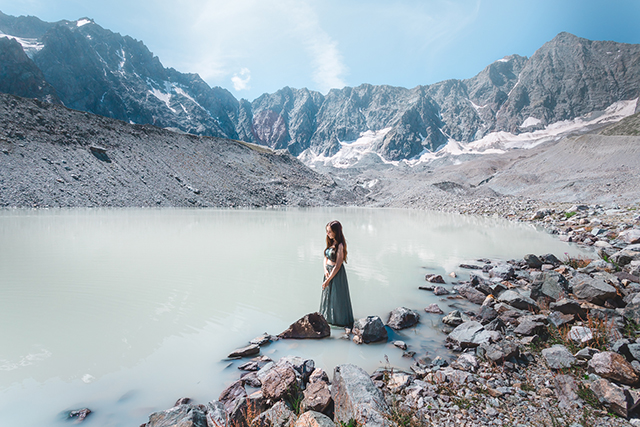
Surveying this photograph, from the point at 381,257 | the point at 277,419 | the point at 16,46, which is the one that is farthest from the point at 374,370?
the point at 16,46

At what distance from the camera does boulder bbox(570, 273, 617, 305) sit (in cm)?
612

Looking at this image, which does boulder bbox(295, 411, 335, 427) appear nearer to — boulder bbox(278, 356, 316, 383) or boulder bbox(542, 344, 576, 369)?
boulder bbox(278, 356, 316, 383)

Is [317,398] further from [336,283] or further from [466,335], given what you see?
[466,335]

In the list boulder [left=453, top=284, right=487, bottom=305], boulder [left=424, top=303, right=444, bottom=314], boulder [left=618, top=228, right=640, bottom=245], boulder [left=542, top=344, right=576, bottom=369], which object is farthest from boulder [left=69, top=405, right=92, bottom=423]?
Result: boulder [left=618, top=228, right=640, bottom=245]

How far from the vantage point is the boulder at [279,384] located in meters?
3.63

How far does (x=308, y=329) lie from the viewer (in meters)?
5.67

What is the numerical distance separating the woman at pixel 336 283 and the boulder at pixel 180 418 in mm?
3224

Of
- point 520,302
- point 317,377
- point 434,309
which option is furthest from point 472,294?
point 317,377

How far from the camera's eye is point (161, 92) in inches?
7480

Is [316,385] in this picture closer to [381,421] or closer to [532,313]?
[381,421]

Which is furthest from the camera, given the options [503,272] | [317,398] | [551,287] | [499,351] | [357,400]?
[503,272]

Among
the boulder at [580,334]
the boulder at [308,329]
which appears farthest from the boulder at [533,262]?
the boulder at [308,329]

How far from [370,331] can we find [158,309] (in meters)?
4.81

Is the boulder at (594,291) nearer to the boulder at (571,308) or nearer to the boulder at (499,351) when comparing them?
the boulder at (571,308)
